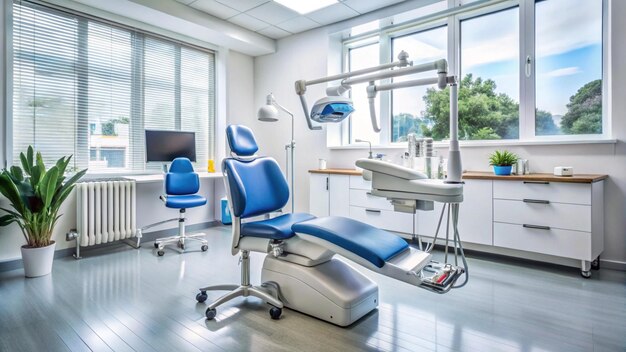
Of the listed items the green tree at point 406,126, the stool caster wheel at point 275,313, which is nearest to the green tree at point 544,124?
the green tree at point 406,126

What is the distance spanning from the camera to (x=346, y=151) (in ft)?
14.6

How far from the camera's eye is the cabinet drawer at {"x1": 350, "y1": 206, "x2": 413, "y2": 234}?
3.55 metres

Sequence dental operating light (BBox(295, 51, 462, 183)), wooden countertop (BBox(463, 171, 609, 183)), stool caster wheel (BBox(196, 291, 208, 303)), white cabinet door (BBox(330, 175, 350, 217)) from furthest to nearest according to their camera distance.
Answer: white cabinet door (BBox(330, 175, 350, 217)), wooden countertop (BBox(463, 171, 609, 183)), stool caster wheel (BBox(196, 291, 208, 303)), dental operating light (BBox(295, 51, 462, 183))

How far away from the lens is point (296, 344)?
1767 mm

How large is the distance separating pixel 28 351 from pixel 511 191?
3421 millimetres

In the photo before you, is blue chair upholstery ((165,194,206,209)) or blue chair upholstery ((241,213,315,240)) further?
blue chair upholstery ((165,194,206,209))

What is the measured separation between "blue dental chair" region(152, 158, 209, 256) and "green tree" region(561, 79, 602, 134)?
12.1 feet

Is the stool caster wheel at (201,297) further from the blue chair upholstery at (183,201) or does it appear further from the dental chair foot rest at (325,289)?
the blue chair upholstery at (183,201)

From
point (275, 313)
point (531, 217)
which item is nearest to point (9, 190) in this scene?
point (275, 313)

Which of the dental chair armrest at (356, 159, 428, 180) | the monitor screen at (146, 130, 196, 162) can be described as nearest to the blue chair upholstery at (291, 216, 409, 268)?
the dental chair armrest at (356, 159, 428, 180)

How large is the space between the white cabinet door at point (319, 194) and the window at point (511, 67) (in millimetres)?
1109

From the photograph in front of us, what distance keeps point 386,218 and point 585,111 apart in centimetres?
204

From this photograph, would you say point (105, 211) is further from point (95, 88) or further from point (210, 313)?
point (210, 313)

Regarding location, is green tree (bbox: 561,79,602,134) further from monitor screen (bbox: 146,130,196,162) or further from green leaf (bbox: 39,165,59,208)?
green leaf (bbox: 39,165,59,208)
